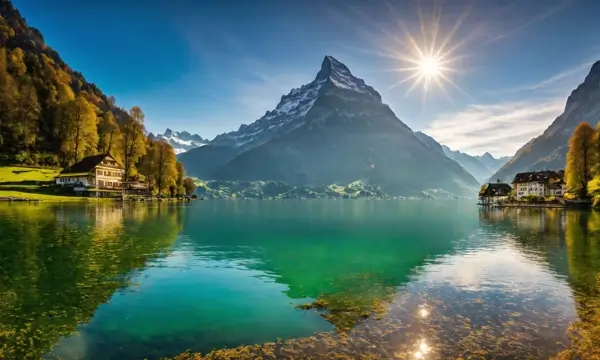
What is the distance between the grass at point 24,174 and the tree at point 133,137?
28.3 metres

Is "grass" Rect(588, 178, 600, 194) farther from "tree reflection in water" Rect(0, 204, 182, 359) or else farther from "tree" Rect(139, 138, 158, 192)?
"tree" Rect(139, 138, 158, 192)

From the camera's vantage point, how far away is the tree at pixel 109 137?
6486 inches

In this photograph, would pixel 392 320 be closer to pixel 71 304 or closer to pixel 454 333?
pixel 454 333

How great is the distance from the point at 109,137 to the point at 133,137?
13263 millimetres

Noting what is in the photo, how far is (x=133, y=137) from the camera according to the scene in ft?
534

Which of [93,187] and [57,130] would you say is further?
[57,130]

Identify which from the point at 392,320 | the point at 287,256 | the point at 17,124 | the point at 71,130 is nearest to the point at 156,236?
the point at 287,256

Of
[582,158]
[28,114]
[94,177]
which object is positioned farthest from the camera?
[28,114]

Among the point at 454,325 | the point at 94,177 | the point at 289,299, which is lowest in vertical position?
the point at 289,299

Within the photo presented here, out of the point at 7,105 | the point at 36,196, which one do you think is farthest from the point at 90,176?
the point at 7,105

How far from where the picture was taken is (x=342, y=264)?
38656 mm

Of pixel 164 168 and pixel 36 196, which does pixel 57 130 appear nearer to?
pixel 164 168

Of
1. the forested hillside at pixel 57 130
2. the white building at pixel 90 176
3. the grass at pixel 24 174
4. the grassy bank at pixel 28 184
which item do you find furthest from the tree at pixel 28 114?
the white building at pixel 90 176

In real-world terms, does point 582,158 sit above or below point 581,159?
above
